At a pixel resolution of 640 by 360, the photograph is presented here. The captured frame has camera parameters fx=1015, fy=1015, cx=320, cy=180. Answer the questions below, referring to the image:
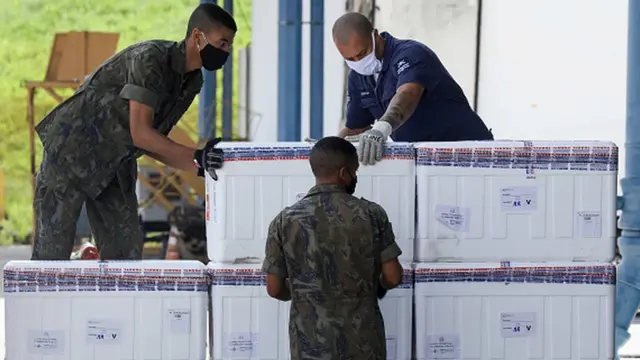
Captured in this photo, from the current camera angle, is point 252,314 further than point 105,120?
No

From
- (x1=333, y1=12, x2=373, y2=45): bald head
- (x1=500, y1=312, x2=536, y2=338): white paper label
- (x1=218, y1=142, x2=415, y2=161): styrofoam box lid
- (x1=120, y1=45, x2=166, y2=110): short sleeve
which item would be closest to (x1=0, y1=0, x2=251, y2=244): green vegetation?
(x1=333, y1=12, x2=373, y2=45): bald head

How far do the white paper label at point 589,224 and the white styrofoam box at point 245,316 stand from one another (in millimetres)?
1165

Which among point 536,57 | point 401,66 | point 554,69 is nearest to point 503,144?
point 401,66

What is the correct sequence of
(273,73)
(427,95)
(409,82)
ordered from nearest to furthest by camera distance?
(409,82)
(427,95)
(273,73)

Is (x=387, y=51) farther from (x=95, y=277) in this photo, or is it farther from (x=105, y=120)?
(x=95, y=277)

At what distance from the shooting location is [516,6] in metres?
8.06

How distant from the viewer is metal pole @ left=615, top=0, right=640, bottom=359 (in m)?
4.88

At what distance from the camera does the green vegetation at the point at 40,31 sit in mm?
25391

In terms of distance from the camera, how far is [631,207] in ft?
16.0

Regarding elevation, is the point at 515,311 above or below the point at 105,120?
below

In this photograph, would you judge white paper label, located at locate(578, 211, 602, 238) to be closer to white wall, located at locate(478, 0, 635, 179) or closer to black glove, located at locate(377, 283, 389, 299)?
black glove, located at locate(377, 283, 389, 299)

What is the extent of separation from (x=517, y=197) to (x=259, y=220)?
3.24 ft

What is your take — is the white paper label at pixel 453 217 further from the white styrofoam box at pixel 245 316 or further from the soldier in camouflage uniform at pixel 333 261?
the white styrofoam box at pixel 245 316

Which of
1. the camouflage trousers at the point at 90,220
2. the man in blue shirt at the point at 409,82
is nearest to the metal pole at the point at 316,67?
the man in blue shirt at the point at 409,82
